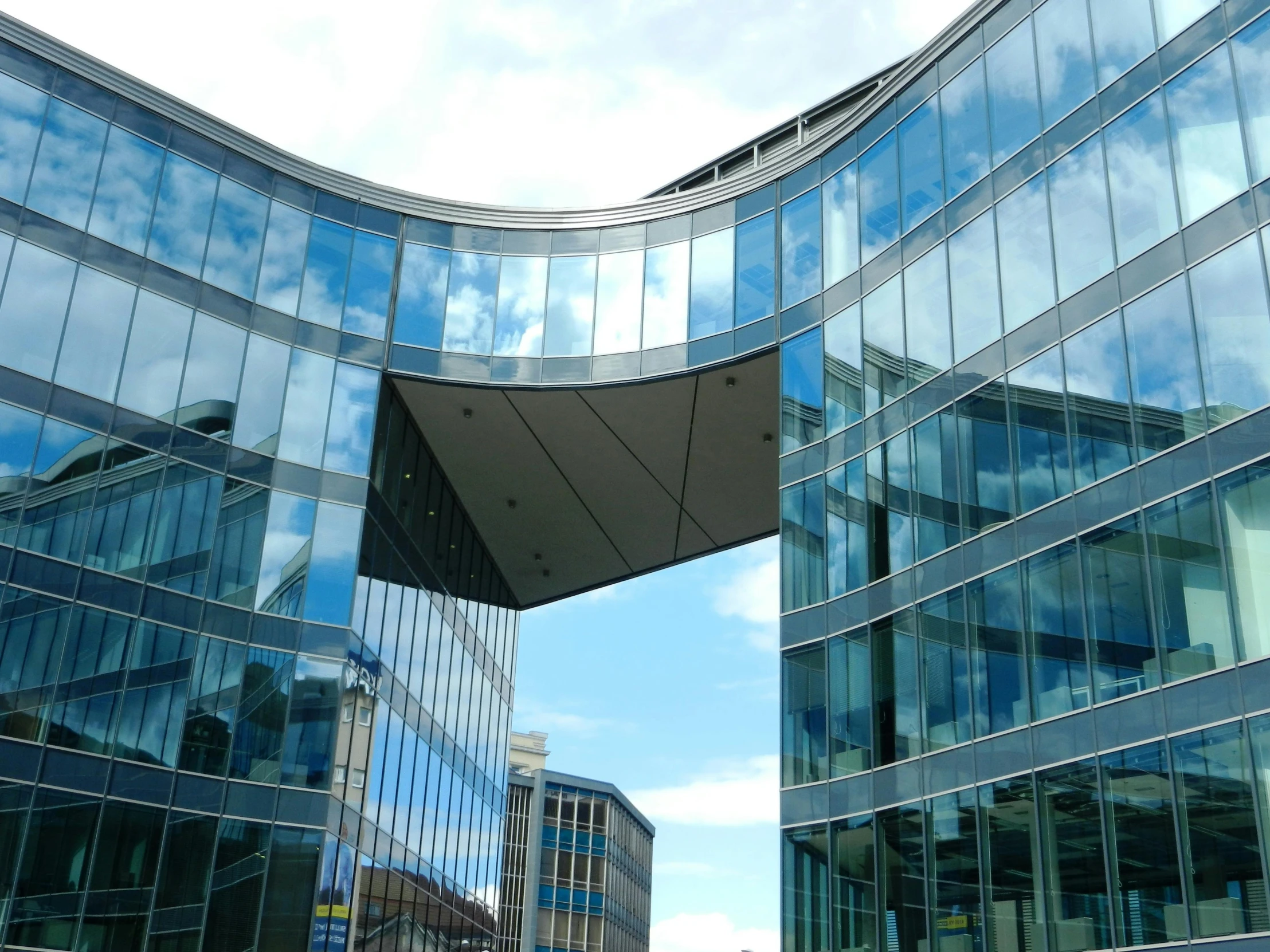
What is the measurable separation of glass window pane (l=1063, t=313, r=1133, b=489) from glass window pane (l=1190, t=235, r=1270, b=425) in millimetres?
1604

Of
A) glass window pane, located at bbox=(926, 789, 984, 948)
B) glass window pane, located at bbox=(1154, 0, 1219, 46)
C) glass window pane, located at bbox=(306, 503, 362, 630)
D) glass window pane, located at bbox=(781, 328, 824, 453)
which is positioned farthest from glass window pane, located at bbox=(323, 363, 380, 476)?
glass window pane, located at bbox=(1154, 0, 1219, 46)

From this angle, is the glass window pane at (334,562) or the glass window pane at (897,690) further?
the glass window pane at (334,562)

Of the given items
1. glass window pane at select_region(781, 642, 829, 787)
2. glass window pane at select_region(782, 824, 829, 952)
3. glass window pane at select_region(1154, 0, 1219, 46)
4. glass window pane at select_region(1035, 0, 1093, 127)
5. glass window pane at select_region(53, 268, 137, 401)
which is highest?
glass window pane at select_region(1035, 0, 1093, 127)

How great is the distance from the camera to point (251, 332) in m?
30.1

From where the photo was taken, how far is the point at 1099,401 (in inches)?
869

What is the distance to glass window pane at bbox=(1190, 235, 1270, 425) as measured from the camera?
19375 mm

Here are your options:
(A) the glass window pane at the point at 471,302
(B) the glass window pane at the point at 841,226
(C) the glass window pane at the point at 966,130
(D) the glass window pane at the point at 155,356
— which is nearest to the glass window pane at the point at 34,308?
(D) the glass window pane at the point at 155,356

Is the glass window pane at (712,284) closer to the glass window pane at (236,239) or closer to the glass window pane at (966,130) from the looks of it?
the glass window pane at (966,130)

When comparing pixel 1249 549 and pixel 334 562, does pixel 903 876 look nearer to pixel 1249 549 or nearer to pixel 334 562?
pixel 1249 549

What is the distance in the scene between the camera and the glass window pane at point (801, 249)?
1198 inches

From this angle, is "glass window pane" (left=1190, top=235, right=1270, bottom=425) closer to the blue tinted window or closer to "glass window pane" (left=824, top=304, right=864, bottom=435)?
"glass window pane" (left=824, top=304, right=864, bottom=435)

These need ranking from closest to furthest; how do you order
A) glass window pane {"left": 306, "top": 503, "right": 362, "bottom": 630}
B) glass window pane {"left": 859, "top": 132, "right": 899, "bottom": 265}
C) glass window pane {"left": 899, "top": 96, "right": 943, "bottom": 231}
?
glass window pane {"left": 899, "top": 96, "right": 943, "bottom": 231} → glass window pane {"left": 859, "top": 132, "right": 899, "bottom": 265} → glass window pane {"left": 306, "top": 503, "right": 362, "bottom": 630}

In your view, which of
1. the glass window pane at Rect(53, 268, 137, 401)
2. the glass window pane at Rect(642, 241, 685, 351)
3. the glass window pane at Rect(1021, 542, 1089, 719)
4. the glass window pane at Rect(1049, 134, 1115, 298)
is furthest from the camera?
the glass window pane at Rect(642, 241, 685, 351)

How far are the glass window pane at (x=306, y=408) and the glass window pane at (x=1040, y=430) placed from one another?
1608 centimetres
